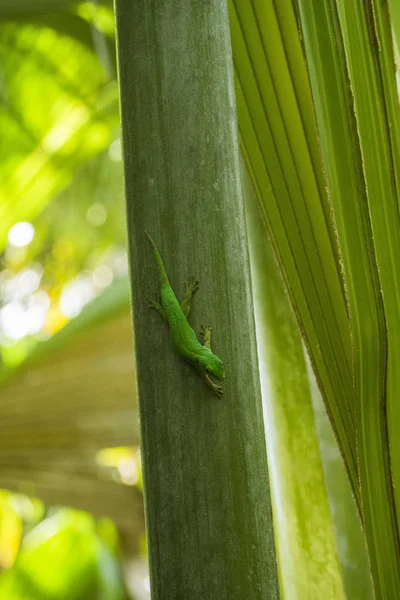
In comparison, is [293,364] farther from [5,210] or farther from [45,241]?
[45,241]

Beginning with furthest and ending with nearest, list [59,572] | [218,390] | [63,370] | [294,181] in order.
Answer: [59,572] → [63,370] → [294,181] → [218,390]

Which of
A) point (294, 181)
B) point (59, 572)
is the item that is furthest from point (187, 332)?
point (59, 572)

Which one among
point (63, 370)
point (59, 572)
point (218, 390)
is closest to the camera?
point (218, 390)

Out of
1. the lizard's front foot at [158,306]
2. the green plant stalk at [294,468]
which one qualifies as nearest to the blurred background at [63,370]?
the green plant stalk at [294,468]

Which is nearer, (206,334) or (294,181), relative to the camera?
(206,334)

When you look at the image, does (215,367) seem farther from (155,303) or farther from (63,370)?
(63,370)

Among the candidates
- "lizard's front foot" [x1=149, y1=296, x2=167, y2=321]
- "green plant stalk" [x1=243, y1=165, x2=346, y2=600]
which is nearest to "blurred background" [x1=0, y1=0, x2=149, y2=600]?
"green plant stalk" [x1=243, y1=165, x2=346, y2=600]
